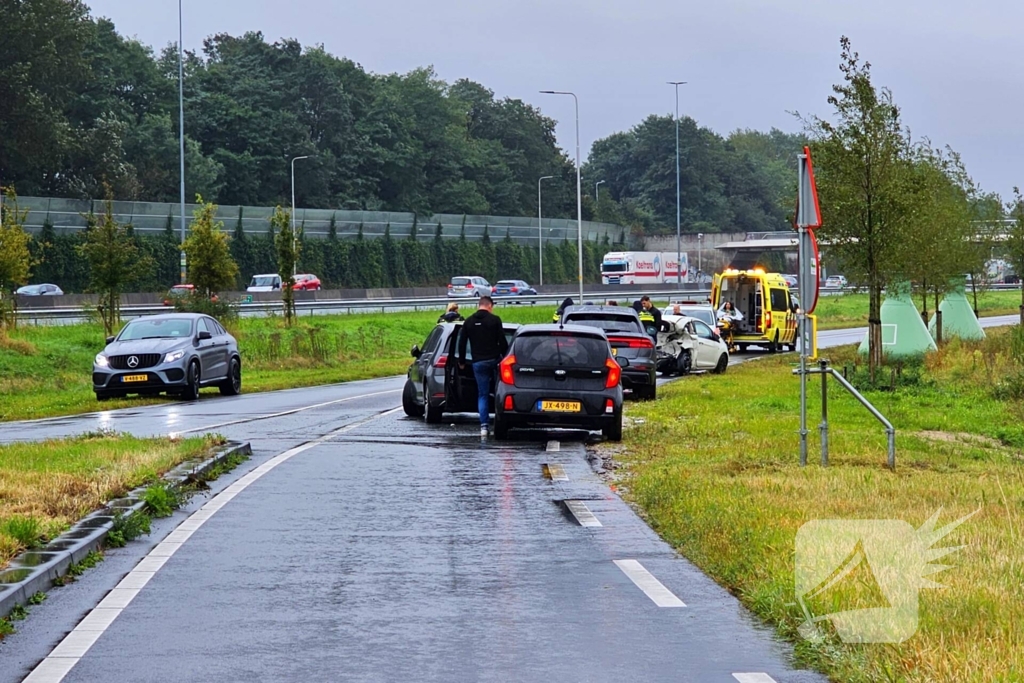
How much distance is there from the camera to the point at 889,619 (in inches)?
311

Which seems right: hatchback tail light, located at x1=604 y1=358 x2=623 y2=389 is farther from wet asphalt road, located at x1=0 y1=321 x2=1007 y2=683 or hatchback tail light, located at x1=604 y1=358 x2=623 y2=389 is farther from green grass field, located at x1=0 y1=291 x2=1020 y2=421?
green grass field, located at x1=0 y1=291 x2=1020 y2=421

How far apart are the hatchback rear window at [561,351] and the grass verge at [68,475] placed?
4.24m

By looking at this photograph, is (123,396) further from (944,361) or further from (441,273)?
(441,273)

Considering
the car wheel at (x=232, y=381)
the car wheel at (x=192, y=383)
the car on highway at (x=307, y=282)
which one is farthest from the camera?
the car on highway at (x=307, y=282)

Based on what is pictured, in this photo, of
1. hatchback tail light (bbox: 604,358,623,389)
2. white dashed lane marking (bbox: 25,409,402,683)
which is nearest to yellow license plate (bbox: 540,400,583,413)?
hatchback tail light (bbox: 604,358,623,389)

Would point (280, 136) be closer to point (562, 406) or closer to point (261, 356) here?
point (261, 356)

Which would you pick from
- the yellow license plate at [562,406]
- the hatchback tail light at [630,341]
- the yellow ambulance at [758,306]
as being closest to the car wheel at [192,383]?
the hatchback tail light at [630,341]

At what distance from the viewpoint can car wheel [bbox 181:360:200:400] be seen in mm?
30516

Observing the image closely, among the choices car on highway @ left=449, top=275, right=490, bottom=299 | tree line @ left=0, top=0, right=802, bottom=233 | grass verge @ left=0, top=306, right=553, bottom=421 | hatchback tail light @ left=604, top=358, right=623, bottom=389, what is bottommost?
grass verge @ left=0, top=306, right=553, bottom=421

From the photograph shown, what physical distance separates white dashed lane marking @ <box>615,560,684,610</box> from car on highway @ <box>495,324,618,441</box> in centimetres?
996

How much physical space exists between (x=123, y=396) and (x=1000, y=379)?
16989 mm

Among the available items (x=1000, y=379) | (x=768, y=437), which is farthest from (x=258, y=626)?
(x=1000, y=379)

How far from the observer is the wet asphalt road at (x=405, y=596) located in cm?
728

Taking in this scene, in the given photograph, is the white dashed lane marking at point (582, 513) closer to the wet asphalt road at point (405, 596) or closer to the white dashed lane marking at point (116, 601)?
the wet asphalt road at point (405, 596)
